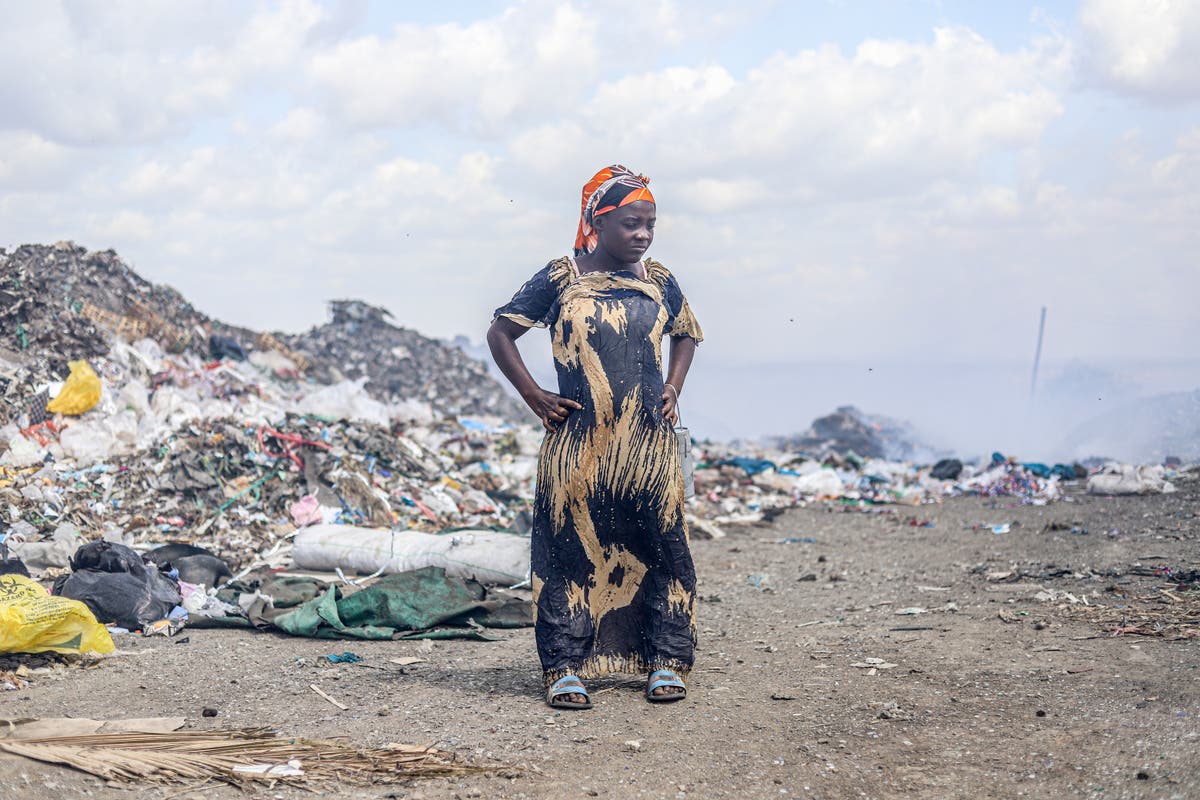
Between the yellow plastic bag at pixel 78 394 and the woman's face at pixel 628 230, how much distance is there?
827 centimetres

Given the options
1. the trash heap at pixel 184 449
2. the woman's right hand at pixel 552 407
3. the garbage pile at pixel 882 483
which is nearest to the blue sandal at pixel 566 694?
the woman's right hand at pixel 552 407

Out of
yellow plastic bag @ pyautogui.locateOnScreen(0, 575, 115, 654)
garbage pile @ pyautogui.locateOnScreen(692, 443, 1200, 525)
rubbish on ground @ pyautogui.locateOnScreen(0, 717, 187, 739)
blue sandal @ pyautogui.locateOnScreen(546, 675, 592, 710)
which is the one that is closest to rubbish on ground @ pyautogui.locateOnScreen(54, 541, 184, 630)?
yellow plastic bag @ pyautogui.locateOnScreen(0, 575, 115, 654)

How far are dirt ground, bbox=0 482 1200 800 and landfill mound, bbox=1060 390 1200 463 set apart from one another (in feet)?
38.6

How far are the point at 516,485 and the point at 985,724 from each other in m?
8.17

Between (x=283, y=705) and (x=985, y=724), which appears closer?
(x=985, y=724)

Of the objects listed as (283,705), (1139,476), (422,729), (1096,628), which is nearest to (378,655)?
(283,705)

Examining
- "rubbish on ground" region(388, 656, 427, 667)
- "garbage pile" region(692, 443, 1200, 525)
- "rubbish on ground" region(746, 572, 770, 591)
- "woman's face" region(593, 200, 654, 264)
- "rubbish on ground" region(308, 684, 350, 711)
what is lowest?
"rubbish on ground" region(388, 656, 427, 667)

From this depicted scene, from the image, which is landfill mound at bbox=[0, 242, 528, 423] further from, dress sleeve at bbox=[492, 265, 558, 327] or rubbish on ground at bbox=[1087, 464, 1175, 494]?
rubbish on ground at bbox=[1087, 464, 1175, 494]

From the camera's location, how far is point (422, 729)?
3498 mm

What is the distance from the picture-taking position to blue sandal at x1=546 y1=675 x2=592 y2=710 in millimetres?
3744

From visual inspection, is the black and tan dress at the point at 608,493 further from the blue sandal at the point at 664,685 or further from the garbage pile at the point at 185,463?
the garbage pile at the point at 185,463

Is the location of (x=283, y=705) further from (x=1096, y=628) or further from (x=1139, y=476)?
(x=1139, y=476)

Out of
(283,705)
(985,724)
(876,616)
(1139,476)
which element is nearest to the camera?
(985,724)

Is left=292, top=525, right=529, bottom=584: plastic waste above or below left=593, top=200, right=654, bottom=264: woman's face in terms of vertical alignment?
below
